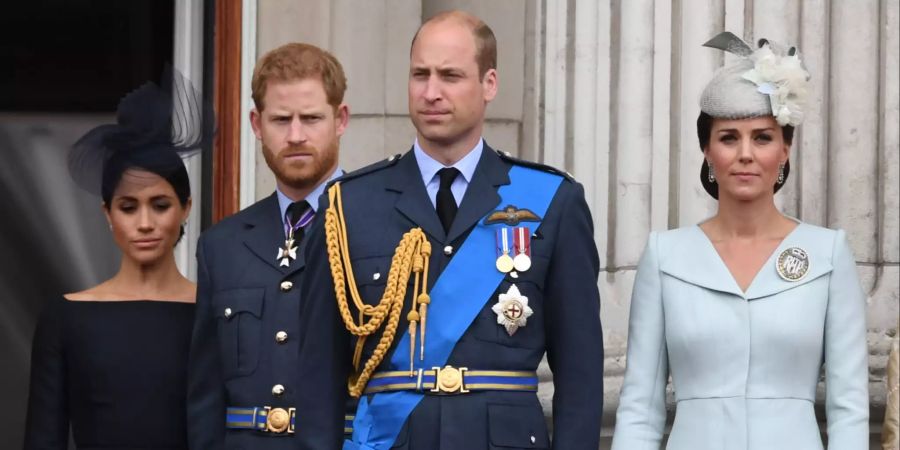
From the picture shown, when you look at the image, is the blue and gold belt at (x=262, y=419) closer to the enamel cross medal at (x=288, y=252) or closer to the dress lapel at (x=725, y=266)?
the enamel cross medal at (x=288, y=252)

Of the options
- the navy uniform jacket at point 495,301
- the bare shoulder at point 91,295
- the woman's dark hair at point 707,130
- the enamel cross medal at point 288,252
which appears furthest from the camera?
the bare shoulder at point 91,295

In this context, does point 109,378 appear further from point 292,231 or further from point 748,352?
point 748,352

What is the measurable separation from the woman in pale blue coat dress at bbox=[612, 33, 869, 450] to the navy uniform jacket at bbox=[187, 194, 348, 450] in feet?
3.04

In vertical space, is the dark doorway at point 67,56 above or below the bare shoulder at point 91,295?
above

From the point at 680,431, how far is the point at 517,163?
0.77m

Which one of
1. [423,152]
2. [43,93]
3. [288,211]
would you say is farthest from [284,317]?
[43,93]

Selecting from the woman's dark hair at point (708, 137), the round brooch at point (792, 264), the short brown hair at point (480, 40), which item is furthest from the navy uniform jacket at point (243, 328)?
the round brooch at point (792, 264)

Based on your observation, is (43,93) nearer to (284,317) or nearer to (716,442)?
(284,317)

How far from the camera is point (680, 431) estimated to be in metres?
5.82

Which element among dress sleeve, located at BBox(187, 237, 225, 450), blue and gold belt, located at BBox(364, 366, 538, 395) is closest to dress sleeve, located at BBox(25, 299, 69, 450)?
dress sleeve, located at BBox(187, 237, 225, 450)

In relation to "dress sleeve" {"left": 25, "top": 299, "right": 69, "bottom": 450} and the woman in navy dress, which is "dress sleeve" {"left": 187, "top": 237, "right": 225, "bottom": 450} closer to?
the woman in navy dress

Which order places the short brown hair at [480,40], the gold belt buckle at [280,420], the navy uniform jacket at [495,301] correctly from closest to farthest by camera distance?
the navy uniform jacket at [495,301], the short brown hair at [480,40], the gold belt buckle at [280,420]

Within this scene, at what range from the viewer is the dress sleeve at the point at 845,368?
5684 mm

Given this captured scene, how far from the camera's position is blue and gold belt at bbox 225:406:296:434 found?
244 inches
